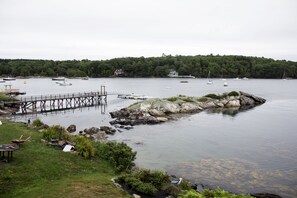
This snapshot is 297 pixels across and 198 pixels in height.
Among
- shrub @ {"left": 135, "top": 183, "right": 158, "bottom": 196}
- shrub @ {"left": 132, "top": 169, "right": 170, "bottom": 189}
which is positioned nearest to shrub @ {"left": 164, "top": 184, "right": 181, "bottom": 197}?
shrub @ {"left": 132, "top": 169, "right": 170, "bottom": 189}

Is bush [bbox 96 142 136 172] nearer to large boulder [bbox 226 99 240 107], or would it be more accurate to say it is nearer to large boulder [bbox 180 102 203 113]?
large boulder [bbox 180 102 203 113]

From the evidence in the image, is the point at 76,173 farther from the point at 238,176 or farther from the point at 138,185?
the point at 238,176

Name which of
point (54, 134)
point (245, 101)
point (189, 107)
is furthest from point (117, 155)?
point (245, 101)

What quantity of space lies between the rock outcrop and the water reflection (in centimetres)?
2400

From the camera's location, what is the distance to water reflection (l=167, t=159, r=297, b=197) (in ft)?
85.7

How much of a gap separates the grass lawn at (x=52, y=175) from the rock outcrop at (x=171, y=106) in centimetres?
3033

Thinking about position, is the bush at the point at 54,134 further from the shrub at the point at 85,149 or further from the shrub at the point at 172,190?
the shrub at the point at 172,190

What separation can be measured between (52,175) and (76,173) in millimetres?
1699

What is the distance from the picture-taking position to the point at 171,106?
67.9m

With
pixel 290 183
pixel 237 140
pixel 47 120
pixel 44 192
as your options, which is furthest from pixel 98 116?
pixel 44 192

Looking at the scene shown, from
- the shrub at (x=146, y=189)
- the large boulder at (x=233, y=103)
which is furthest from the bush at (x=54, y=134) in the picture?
the large boulder at (x=233, y=103)

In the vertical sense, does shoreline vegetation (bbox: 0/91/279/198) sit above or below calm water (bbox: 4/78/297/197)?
above

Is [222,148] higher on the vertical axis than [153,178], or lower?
lower

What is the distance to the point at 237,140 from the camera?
43844 mm
